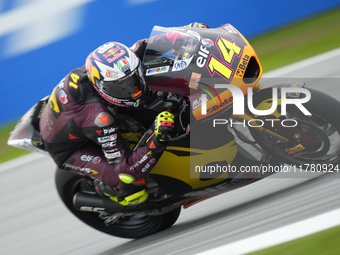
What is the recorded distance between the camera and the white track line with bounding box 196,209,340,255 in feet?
7.53

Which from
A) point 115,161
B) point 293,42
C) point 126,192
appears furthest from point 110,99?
point 293,42

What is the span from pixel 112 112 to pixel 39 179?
8.48 ft

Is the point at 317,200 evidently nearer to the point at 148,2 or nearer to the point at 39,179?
the point at 39,179

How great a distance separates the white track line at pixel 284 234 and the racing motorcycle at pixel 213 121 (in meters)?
0.59

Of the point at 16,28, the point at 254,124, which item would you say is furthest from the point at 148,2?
the point at 254,124

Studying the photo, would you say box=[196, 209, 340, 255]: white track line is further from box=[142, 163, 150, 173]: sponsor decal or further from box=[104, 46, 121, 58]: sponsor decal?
box=[104, 46, 121, 58]: sponsor decal

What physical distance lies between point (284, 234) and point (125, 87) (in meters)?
1.40

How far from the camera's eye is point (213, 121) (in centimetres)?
281

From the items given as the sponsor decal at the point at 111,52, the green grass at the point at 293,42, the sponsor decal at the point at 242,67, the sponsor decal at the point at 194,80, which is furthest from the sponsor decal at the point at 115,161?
the green grass at the point at 293,42

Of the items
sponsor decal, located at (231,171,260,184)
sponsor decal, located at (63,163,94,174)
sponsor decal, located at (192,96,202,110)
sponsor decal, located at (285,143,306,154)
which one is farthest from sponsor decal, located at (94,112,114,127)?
sponsor decal, located at (285,143,306,154)

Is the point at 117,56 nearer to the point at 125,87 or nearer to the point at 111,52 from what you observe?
the point at 111,52

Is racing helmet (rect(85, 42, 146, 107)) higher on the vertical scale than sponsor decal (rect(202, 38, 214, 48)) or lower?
lower

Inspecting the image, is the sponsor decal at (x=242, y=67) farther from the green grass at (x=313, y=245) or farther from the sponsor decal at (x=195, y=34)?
the green grass at (x=313, y=245)

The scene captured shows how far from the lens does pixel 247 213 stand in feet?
9.82
